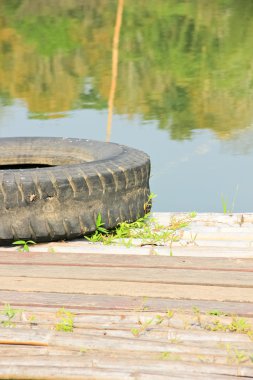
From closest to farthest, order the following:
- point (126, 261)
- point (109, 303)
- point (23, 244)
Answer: point (109, 303) → point (126, 261) → point (23, 244)

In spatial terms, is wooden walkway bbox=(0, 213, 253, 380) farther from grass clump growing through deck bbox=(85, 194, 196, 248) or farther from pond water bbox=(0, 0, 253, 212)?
pond water bbox=(0, 0, 253, 212)

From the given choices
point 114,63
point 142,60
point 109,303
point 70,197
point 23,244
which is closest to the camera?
point 109,303

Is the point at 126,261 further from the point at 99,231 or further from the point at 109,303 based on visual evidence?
the point at 99,231

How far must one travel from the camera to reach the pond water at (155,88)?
8500 mm

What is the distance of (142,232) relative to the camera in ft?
15.3

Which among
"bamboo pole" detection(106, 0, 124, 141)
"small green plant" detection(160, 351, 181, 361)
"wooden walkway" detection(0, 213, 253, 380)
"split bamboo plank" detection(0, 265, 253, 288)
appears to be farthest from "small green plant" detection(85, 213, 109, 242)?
"bamboo pole" detection(106, 0, 124, 141)

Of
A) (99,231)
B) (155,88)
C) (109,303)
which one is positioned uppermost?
(109,303)

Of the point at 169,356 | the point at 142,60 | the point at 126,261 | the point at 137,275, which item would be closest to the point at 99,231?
the point at 126,261

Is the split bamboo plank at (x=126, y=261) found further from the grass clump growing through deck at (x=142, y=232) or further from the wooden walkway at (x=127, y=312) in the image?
the grass clump growing through deck at (x=142, y=232)

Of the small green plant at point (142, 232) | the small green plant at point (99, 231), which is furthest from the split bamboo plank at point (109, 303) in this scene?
the small green plant at point (99, 231)

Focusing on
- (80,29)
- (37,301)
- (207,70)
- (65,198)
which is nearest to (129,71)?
(207,70)

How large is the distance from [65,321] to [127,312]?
0.24m

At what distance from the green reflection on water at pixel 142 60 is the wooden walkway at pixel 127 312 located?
5.84 metres

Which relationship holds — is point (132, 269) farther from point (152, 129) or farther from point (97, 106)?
point (97, 106)
